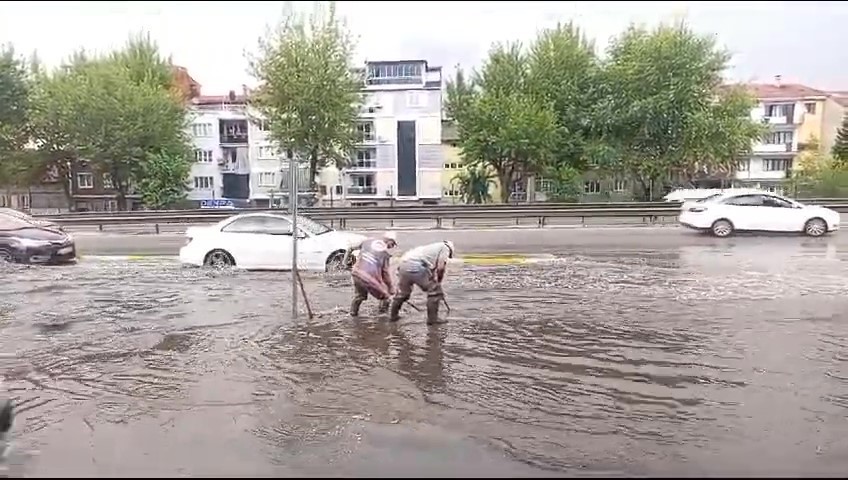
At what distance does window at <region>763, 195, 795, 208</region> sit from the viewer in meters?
19.5

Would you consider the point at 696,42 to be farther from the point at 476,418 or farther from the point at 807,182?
the point at 476,418

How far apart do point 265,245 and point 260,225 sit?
1.59 feet

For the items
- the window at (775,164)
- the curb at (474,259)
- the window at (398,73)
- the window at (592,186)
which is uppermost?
the window at (398,73)

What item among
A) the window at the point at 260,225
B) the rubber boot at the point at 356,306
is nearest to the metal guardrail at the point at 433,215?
the window at the point at 260,225

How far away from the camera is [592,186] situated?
34.6 m

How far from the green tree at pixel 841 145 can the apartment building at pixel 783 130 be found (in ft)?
1.17

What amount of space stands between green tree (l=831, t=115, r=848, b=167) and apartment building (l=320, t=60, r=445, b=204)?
2508cm

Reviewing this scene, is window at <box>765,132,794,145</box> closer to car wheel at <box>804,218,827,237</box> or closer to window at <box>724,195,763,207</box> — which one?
car wheel at <box>804,218,827,237</box>

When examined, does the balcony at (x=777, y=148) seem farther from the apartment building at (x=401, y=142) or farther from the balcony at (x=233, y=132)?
the balcony at (x=233, y=132)

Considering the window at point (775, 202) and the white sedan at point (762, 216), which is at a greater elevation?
the window at point (775, 202)

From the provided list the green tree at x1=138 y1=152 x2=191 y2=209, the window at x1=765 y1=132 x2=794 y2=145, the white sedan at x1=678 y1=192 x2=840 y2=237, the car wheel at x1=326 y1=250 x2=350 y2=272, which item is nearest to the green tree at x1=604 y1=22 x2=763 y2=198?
the white sedan at x1=678 y1=192 x2=840 y2=237

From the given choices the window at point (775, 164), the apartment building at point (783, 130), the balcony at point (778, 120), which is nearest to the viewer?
the apartment building at point (783, 130)

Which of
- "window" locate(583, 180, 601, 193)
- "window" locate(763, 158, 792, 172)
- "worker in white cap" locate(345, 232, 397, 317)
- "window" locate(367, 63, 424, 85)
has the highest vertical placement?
"window" locate(367, 63, 424, 85)

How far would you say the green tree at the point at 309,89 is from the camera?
33.0 meters
